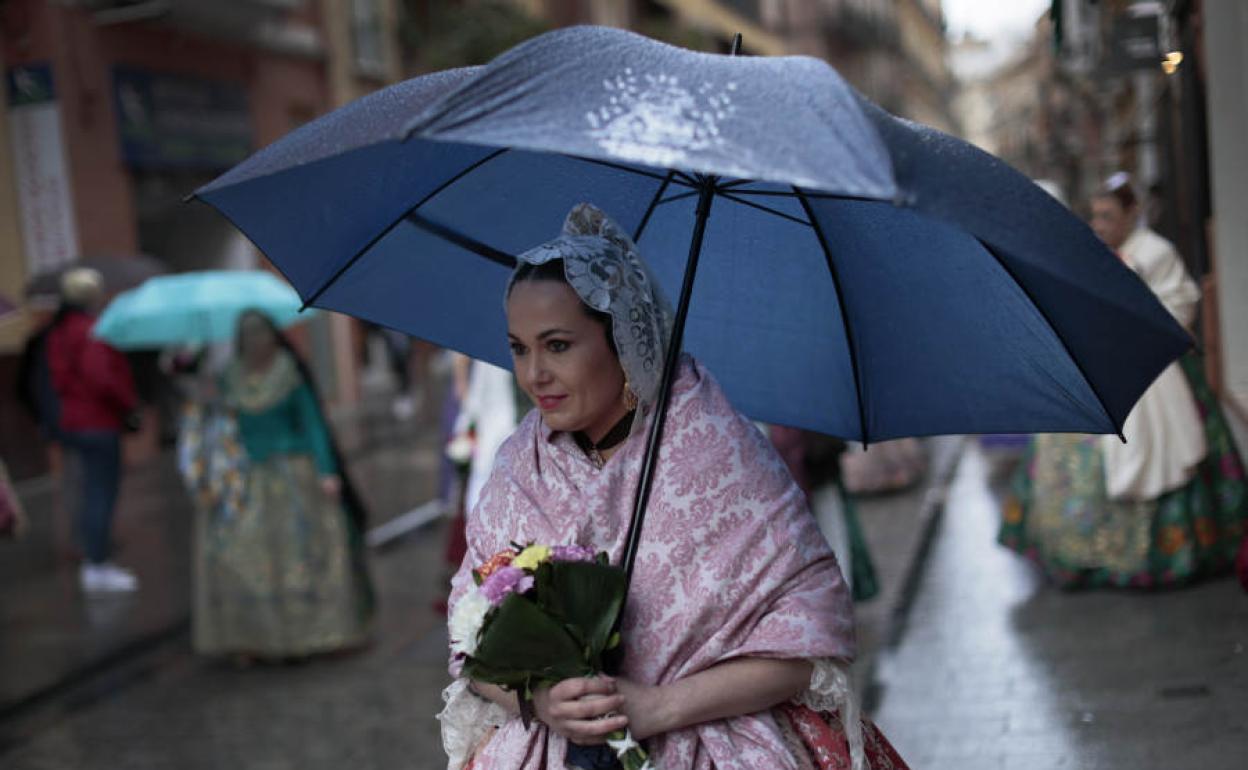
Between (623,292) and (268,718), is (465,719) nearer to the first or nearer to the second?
(623,292)

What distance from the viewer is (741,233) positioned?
9.82 feet

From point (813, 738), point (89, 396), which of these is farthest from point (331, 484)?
point (813, 738)

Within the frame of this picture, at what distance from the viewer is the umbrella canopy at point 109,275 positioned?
11039 millimetres

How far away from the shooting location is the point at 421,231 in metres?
2.97

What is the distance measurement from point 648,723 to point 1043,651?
4.37m

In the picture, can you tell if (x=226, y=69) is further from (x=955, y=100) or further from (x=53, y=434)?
(x=955, y=100)

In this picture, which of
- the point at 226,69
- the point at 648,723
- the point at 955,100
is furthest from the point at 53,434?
the point at 955,100

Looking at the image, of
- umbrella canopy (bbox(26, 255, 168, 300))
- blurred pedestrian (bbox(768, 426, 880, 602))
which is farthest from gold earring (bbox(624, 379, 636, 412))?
umbrella canopy (bbox(26, 255, 168, 300))

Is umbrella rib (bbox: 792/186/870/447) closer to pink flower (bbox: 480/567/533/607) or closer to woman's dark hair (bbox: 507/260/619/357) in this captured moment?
woman's dark hair (bbox: 507/260/619/357)

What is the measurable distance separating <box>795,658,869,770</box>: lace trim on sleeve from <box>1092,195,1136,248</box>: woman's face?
491cm

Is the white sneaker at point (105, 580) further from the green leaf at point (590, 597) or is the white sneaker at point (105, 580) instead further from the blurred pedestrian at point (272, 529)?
the green leaf at point (590, 597)

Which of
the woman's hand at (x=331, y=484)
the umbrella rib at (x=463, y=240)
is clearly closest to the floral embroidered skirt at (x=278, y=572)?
the woman's hand at (x=331, y=484)

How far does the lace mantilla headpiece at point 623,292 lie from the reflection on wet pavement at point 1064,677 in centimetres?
294

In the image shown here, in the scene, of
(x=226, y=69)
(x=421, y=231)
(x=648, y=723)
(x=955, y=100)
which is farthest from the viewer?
(x=955, y=100)
